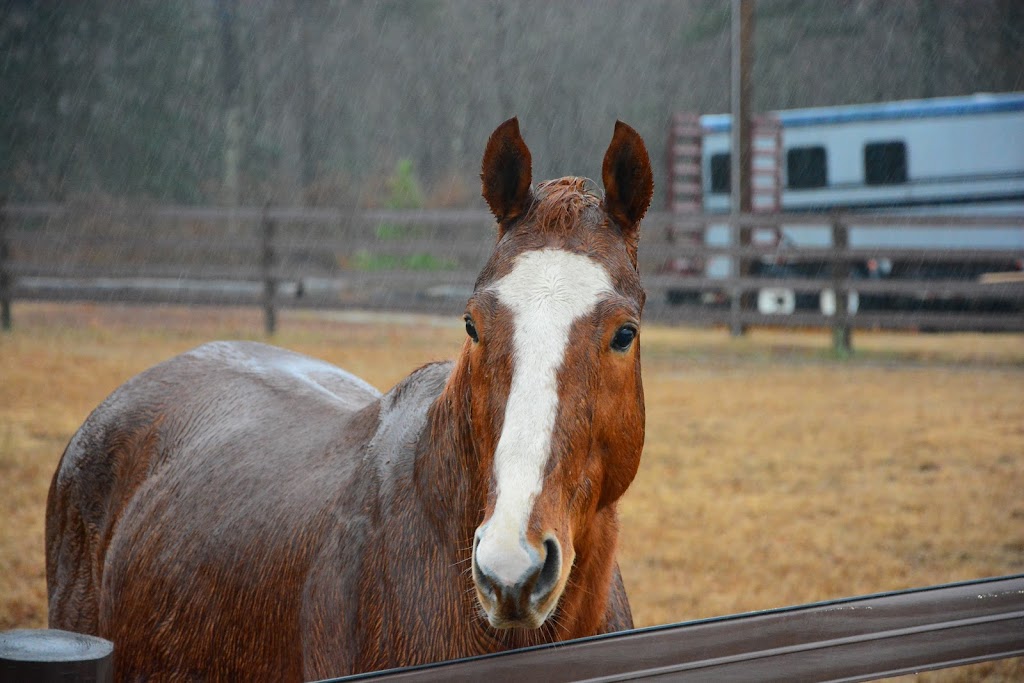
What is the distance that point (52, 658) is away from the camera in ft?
4.09

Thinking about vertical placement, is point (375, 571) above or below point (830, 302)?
below

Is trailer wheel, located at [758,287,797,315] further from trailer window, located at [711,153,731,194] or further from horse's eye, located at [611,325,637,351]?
horse's eye, located at [611,325,637,351]

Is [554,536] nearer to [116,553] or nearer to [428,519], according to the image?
[428,519]

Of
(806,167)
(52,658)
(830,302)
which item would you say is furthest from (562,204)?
(806,167)

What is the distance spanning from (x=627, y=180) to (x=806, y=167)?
59.0 ft

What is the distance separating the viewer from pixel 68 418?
26.7ft

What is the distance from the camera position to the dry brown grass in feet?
17.3

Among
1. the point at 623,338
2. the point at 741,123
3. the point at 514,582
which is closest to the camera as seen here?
the point at 514,582

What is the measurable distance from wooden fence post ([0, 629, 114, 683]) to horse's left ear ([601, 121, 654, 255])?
1.33m

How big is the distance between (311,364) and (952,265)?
51.7 feet

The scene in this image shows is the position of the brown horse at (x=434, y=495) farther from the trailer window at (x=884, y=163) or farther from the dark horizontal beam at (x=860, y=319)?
the trailer window at (x=884, y=163)

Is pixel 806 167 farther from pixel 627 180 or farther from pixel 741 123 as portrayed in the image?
pixel 627 180

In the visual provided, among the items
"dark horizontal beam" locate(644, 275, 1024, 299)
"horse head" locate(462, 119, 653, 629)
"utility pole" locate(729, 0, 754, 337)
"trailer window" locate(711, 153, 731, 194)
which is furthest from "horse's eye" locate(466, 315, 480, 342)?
"trailer window" locate(711, 153, 731, 194)

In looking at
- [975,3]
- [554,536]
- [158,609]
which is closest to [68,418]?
[158,609]
